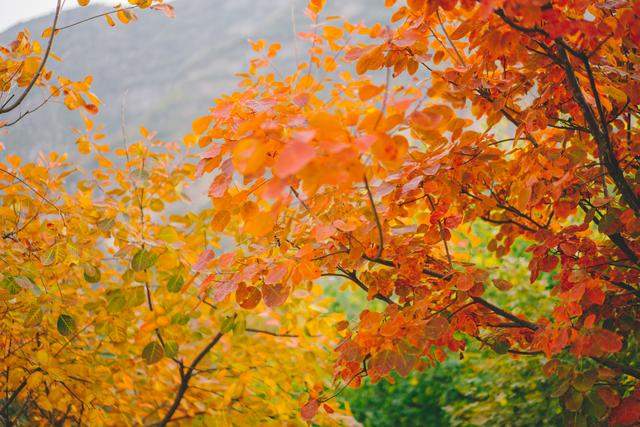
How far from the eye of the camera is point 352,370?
1540 millimetres

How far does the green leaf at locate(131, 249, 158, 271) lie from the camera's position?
1.54 m

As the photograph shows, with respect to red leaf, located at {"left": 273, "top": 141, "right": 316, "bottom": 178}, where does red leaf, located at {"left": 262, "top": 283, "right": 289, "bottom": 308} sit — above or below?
below

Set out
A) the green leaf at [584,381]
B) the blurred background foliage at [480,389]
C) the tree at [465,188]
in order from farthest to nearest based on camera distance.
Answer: the blurred background foliage at [480,389], the green leaf at [584,381], the tree at [465,188]

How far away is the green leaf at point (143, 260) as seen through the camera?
60.5 inches

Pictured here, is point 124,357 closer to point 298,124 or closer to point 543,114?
point 298,124

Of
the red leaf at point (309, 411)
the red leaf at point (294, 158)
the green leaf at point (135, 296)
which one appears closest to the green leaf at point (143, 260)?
the green leaf at point (135, 296)

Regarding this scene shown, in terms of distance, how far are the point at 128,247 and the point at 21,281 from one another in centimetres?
31

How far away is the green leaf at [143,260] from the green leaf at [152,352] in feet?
1.07

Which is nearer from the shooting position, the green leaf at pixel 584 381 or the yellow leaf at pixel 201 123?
the yellow leaf at pixel 201 123

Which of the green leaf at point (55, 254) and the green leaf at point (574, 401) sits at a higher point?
the green leaf at point (55, 254)

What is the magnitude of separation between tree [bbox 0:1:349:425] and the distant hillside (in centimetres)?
1130

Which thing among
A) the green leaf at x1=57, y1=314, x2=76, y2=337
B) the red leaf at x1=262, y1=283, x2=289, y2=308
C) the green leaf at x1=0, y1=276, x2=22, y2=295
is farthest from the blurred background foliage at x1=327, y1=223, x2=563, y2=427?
the green leaf at x1=0, y1=276, x2=22, y2=295

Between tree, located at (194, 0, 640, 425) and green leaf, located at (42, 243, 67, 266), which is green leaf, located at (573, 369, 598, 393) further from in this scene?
green leaf, located at (42, 243, 67, 266)

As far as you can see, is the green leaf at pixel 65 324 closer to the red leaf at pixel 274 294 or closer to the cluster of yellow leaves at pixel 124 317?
the cluster of yellow leaves at pixel 124 317
